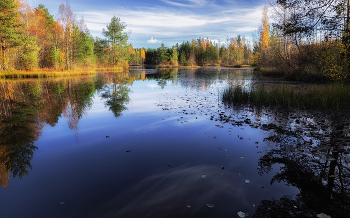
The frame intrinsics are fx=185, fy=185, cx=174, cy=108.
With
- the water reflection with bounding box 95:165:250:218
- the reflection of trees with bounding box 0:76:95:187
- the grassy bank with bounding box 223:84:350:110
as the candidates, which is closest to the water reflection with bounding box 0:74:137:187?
the reflection of trees with bounding box 0:76:95:187

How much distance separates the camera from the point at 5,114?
31.5ft

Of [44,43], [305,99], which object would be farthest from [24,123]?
[44,43]

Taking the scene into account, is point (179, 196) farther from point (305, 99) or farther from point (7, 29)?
point (7, 29)

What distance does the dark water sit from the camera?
10.4 ft

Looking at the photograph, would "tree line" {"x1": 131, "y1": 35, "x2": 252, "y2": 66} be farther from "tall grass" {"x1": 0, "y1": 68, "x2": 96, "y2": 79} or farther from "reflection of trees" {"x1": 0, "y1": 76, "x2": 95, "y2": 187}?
"reflection of trees" {"x1": 0, "y1": 76, "x2": 95, "y2": 187}

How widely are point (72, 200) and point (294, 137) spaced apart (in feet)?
21.8

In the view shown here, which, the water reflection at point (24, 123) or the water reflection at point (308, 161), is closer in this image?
the water reflection at point (308, 161)

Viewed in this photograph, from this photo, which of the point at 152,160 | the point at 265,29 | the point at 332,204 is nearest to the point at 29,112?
the point at 152,160

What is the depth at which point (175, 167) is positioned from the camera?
4484 mm

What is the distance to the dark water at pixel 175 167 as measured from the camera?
10.4 ft

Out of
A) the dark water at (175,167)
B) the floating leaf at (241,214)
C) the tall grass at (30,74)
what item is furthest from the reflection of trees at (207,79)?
the tall grass at (30,74)

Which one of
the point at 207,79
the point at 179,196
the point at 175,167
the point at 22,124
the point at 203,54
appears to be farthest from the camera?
the point at 203,54

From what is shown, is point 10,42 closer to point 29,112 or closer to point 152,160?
point 29,112

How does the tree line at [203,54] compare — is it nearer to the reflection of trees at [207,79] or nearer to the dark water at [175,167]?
the reflection of trees at [207,79]
